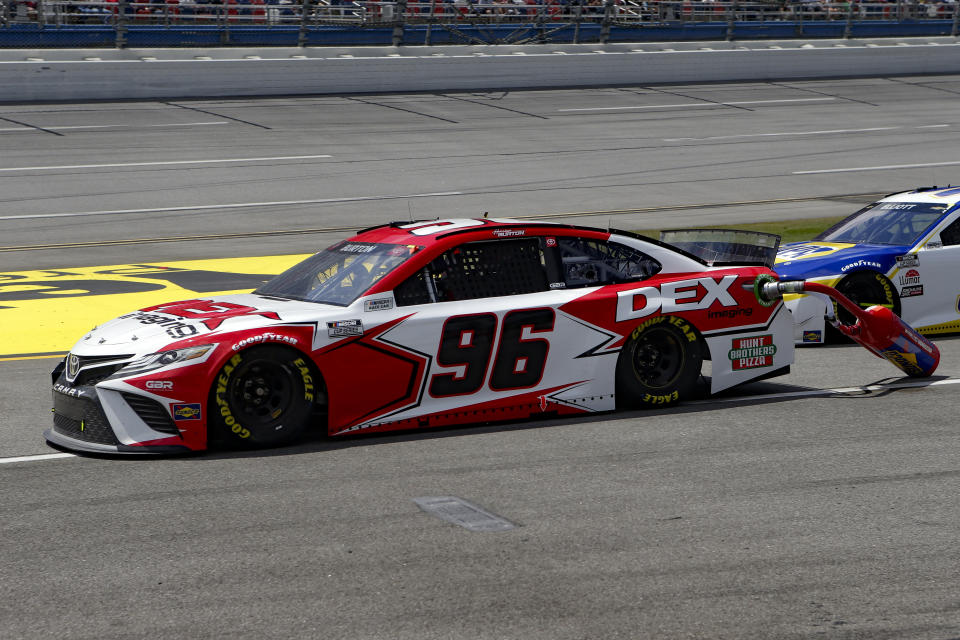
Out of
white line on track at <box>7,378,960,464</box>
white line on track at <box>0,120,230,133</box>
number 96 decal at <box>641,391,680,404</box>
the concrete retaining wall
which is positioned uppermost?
the concrete retaining wall

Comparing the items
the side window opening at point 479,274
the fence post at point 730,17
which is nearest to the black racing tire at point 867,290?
the side window opening at point 479,274

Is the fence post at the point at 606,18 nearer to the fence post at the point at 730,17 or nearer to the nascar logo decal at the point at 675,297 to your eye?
the fence post at the point at 730,17

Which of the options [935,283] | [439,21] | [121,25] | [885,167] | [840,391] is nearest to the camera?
[840,391]

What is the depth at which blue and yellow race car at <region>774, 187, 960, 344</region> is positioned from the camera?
11500 millimetres

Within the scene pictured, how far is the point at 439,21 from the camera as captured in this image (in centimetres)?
3444

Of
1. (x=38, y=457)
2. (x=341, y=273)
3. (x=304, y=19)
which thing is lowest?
(x=38, y=457)

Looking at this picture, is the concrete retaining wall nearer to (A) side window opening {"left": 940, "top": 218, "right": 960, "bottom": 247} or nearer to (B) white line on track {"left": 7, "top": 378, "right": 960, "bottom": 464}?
(A) side window opening {"left": 940, "top": 218, "right": 960, "bottom": 247}

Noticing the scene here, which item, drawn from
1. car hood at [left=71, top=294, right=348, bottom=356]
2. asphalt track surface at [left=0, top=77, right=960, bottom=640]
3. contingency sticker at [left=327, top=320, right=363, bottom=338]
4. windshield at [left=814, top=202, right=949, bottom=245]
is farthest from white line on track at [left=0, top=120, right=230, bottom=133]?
contingency sticker at [left=327, top=320, right=363, bottom=338]

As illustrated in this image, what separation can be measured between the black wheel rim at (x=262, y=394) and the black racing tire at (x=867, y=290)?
613 centimetres

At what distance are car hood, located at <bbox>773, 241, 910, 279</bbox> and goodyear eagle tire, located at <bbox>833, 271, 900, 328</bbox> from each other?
70mm

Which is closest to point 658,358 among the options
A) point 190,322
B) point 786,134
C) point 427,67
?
point 190,322

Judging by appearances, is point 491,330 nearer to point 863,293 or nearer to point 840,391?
point 840,391

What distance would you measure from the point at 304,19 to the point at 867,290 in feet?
75.8

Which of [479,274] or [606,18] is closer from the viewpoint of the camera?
[479,274]
